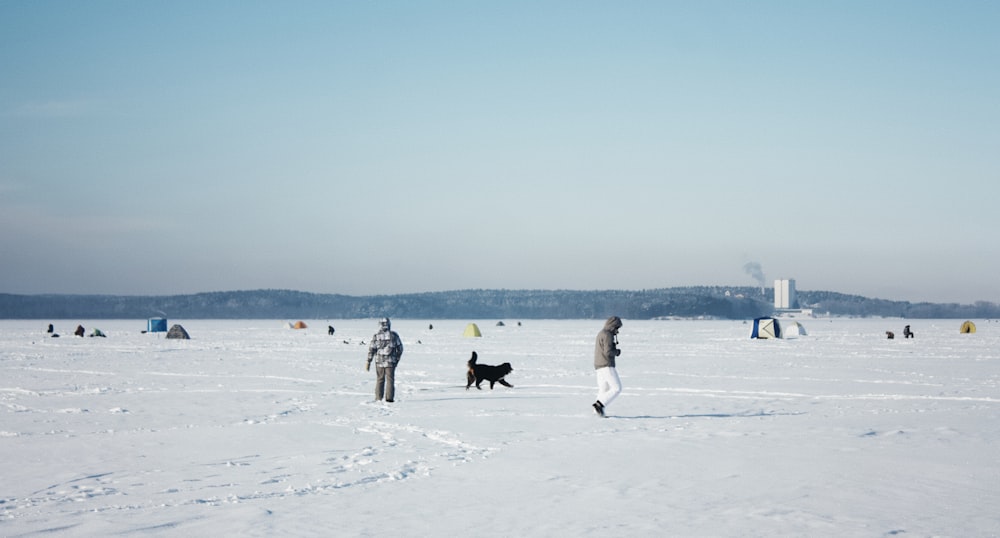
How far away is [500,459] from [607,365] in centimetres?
455

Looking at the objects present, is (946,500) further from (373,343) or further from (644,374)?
(644,374)

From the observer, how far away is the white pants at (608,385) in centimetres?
1513

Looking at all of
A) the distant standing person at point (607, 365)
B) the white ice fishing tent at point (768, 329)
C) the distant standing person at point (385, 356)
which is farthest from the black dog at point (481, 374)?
the white ice fishing tent at point (768, 329)

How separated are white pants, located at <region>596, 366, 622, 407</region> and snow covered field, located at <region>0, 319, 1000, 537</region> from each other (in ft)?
1.33

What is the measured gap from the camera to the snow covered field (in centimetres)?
770

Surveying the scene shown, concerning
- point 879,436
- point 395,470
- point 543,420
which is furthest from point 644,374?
point 395,470

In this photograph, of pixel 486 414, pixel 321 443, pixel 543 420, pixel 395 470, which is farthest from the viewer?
pixel 486 414

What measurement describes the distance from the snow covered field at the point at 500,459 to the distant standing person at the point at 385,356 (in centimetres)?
62

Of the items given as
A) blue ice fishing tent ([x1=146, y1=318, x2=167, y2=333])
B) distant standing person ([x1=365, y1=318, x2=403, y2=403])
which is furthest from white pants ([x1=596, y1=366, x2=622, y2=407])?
blue ice fishing tent ([x1=146, y1=318, x2=167, y2=333])

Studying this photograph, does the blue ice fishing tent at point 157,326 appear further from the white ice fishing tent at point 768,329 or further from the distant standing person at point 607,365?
the distant standing person at point 607,365

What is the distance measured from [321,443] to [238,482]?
288cm

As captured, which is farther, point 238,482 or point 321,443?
point 321,443

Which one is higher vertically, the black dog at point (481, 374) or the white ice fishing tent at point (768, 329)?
the white ice fishing tent at point (768, 329)

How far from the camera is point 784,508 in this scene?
26.5 ft
